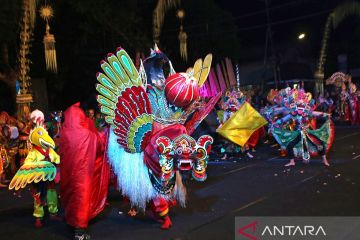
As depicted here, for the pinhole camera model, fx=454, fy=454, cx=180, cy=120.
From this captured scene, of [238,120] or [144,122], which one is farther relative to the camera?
[238,120]

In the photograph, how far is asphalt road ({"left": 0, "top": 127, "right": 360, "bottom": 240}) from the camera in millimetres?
5324

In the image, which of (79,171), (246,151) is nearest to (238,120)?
(246,151)

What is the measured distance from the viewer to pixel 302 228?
4.93 m

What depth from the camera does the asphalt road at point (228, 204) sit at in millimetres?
5324

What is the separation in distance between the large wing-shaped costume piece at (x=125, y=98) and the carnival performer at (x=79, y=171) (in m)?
0.33

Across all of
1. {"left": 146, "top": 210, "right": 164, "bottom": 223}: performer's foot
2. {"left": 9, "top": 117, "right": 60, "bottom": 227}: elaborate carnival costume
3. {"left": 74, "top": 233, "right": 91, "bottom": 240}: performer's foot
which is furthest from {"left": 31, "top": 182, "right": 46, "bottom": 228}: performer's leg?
{"left": 146, "top": 210, "right": 164, "bottom": 223}: performer's foot

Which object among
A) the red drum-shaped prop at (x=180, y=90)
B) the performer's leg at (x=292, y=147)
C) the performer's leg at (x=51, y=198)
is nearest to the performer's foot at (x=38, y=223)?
the performer's leg at (x=51, y=198)

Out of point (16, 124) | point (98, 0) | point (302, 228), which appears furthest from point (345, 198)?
point (98, 0)

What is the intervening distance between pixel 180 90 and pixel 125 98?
64 centimetres

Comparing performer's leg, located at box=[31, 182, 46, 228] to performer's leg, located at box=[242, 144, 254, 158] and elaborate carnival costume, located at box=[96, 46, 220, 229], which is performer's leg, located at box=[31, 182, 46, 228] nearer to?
elaborate carnival costume, located at box=[96, 46, 220, 229]

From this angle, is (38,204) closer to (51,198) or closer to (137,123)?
(51,198)

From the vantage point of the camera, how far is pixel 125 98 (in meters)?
5.20

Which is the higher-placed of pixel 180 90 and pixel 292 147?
pixel 180 90

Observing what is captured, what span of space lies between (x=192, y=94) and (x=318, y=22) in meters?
25.1
